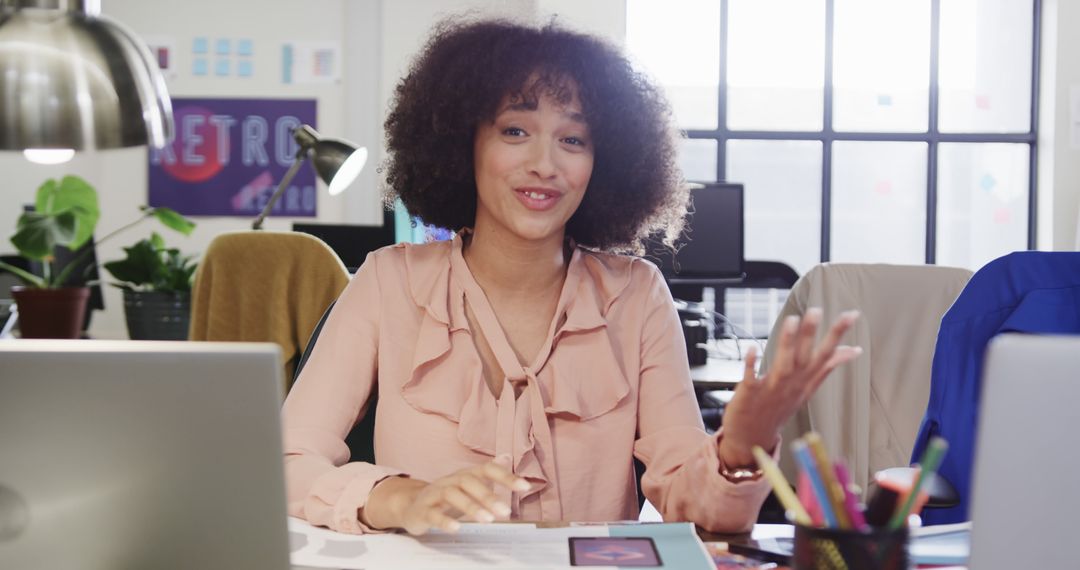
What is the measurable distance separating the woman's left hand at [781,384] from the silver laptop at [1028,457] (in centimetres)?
24

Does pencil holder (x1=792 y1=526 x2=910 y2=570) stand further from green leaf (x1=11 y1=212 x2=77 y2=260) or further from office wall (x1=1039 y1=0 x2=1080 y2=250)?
office wall (x1=1039 y1=0 x2=1080 y2=250)

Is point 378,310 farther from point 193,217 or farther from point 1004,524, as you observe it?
point 193,217

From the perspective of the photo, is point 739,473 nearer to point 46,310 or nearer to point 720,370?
point 720,370

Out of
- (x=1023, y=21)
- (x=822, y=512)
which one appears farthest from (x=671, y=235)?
(x=1023, y=21)

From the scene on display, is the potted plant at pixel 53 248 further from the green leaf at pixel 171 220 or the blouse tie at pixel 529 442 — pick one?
the blouse tie at pixel 529 442

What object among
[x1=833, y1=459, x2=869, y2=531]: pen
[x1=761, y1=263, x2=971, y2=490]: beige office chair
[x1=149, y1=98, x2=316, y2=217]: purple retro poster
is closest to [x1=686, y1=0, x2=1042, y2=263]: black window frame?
[x1=149, y1=98, x2=316, y2=217]: purple retro poster

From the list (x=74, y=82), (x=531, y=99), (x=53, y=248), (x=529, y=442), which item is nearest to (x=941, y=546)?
(x=529, y=442)

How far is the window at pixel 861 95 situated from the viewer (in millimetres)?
6488

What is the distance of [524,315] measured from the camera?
1629mm

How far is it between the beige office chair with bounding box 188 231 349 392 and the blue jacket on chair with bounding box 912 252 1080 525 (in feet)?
5.31

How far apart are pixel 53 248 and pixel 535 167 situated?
2811mm

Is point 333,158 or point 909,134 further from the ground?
point 909,134

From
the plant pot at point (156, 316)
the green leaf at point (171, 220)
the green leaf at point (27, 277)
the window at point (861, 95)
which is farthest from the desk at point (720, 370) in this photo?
the window at point (861, 95)

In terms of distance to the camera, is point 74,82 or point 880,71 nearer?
point 74,82
